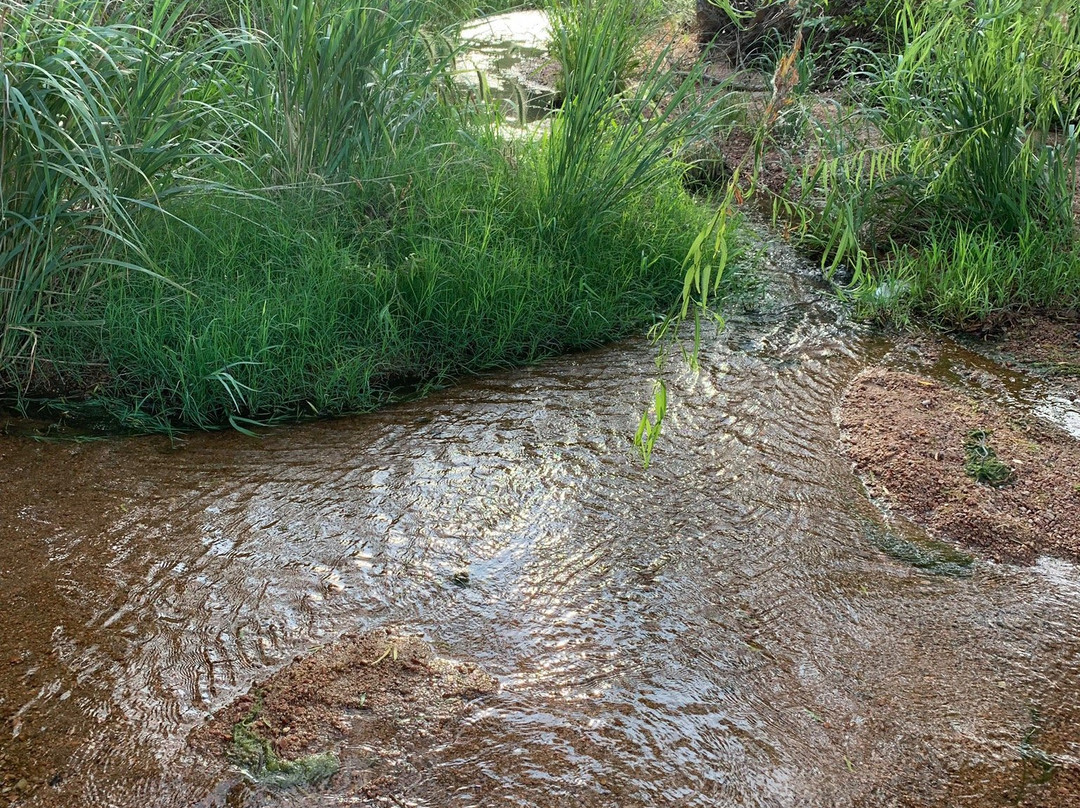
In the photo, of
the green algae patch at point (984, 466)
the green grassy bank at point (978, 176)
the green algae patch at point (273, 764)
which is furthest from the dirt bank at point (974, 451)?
the green algae patch at point (273, 764)

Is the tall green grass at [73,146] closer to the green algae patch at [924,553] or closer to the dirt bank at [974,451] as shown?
the green algae patch at [924,553]

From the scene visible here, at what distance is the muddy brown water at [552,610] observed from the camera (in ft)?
6.11

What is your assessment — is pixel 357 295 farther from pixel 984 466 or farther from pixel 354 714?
pixel 984 466

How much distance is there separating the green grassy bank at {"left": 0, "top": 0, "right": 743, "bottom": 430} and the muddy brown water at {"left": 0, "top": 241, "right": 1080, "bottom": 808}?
0.31 m

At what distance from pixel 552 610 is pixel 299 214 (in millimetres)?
2180

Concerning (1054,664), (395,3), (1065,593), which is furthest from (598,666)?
(395,3)

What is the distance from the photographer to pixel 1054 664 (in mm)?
2195

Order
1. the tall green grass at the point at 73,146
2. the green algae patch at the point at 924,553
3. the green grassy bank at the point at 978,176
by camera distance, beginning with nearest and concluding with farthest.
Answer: the green algae patch at the point at 924,553, the tall green grass at the point at 73,146, the green grassy bank at the point at 978,176

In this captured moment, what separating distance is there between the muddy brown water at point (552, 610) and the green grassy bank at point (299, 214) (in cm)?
31

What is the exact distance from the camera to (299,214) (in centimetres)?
370

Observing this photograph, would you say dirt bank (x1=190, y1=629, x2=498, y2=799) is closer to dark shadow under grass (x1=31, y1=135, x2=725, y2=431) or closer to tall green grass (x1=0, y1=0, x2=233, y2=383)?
dark shadow under grass (x1=31, y1=135, x2=725, y2=431)

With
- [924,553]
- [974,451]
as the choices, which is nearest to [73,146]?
[924,553]

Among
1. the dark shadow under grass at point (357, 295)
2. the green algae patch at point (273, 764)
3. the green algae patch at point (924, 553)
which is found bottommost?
the green algae patch at point (273, 764)

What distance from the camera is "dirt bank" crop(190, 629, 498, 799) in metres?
1.83
